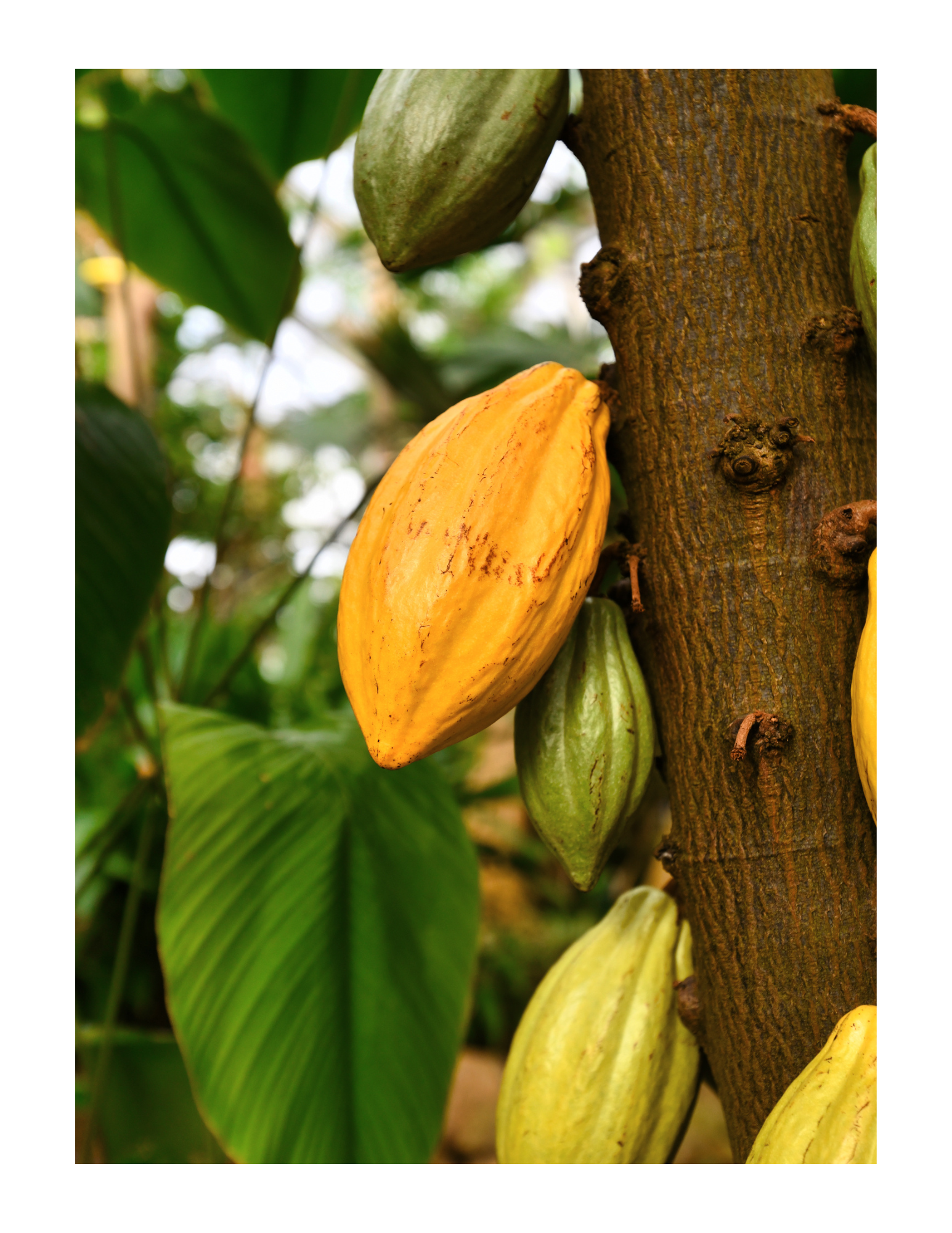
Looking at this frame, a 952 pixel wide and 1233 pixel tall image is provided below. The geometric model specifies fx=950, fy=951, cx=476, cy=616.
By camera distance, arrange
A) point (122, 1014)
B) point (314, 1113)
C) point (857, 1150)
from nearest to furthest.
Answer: point (857, 1150), point (314, 1113), point (122, 1014)

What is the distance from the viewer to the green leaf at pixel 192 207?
3.73ft

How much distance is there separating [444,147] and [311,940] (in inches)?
22.8

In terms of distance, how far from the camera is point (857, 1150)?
0.40 metres

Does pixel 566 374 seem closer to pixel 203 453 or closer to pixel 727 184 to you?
pixel 727 184

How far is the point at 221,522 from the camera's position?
1195mm

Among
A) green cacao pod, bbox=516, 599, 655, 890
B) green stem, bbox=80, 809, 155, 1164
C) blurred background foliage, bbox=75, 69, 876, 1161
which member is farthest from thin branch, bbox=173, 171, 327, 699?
green cacao pod, bbox=516, 599, 655, 890

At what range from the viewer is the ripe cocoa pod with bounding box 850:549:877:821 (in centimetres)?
43

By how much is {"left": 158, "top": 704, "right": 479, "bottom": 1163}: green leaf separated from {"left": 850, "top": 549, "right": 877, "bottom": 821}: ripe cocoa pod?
1.55 ft

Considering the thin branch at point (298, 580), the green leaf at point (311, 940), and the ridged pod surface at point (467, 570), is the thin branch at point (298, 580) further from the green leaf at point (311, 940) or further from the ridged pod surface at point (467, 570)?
the ridged pod surface at point (467, 570)

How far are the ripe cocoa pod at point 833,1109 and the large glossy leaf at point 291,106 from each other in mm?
991

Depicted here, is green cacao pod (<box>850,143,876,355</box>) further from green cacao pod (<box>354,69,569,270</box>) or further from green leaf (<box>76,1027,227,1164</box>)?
green leaf (<box>76,1027,227,1164</box>)

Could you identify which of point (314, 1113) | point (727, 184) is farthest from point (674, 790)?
point (314, 1113)
